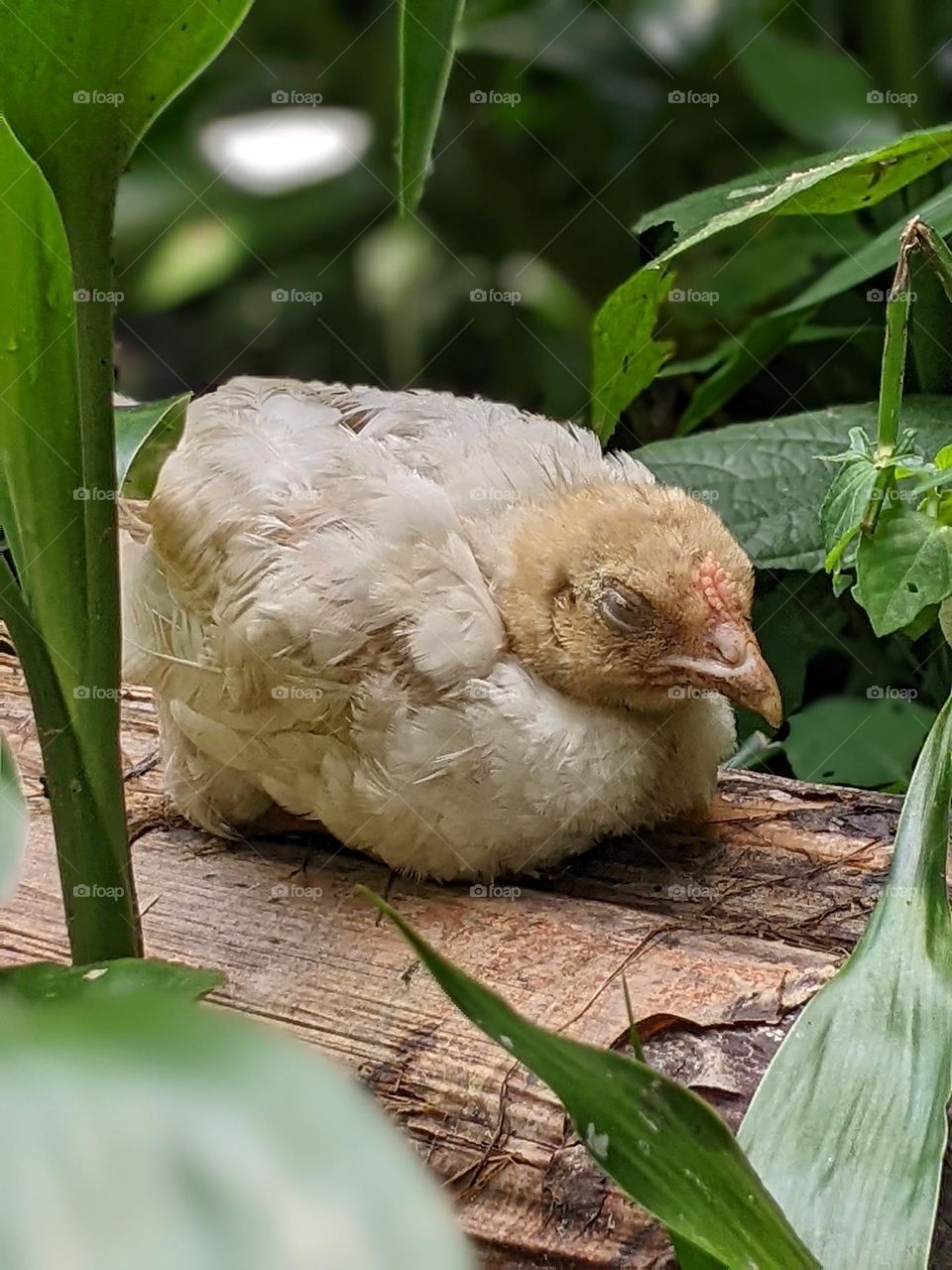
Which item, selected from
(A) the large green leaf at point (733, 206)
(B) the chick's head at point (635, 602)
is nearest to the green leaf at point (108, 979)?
(B) the chick's head at point (635, 602)

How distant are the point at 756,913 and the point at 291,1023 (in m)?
0.48

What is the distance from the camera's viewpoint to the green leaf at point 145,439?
1.07m

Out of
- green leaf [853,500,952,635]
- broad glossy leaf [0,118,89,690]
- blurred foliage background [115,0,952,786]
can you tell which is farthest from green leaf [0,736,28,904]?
blurred foliage background [115,0,952,786]

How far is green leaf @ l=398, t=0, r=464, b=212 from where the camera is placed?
1.08 metres

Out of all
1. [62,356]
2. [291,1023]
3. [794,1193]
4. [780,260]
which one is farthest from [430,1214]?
[780,260]

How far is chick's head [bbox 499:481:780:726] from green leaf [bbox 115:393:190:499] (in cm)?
44

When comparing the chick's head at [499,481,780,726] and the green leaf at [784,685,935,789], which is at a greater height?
the chick's head at [499,481,780,726]

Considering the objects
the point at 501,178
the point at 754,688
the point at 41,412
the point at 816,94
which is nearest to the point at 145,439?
the point at 41,412

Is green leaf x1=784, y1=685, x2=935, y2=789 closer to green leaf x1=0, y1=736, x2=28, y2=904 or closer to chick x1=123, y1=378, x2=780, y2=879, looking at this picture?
chick x1=123, y1=378, x2=780, y2=879

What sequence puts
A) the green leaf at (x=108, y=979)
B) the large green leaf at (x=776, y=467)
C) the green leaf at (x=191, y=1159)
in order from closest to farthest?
the green leaf at (x=191, y=1159) → the green leaf at (x=108, y=979) → the large green leaf at (x=776, y=467)

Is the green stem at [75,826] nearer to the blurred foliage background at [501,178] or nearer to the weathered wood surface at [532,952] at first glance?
the weathered wood surface at [532,952]

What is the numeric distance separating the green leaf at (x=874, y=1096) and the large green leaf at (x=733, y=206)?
74 cm

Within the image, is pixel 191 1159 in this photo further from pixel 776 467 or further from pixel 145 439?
pixel 776 467

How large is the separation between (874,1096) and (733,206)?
3.44 feet
